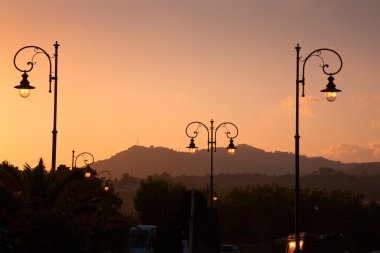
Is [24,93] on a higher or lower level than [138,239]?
higher

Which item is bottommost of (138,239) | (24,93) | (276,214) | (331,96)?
(138,239)

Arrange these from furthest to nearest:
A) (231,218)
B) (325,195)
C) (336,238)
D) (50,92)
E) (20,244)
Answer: (325,195) → (231,218) → (336,238) → (50,92) → (20,244)

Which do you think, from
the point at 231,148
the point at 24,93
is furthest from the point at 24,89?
the point at 231,148

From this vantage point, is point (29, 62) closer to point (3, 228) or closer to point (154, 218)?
point (3, 228)

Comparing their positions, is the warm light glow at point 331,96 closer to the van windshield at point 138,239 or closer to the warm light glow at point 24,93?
the warm light glow at point 24,93

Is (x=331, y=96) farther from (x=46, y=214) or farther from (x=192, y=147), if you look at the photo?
(x=192, y=147)

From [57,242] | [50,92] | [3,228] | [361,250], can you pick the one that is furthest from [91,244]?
[361,250]

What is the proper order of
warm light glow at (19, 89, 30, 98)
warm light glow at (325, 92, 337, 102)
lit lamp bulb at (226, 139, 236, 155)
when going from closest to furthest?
warm light glow at (19, 89, 30, 98) → warm light glow at (325, 92, 337, 102) → lit lamp bulb at (226, 139, 236, 155)

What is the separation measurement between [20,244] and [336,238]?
18707mm

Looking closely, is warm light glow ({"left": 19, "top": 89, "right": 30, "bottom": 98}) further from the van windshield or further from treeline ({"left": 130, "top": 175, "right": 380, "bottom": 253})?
treeline ({"left": 130, "top": 175, "right": 380, "bottom": 253})

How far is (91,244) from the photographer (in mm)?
24688

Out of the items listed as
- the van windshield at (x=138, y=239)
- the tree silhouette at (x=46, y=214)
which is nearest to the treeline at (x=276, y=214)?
the van windshield at (x=138, y=239)

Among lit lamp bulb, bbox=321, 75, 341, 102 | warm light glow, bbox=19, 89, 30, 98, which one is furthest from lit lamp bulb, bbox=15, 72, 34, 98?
lit lamp bulb, bbox=321, 75, 341, 102

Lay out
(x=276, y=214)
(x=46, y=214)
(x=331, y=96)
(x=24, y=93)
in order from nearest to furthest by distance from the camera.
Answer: (x=46, y=214) < (x=24, y=93) < (x=331, y=96) < (x=276, y=214)
